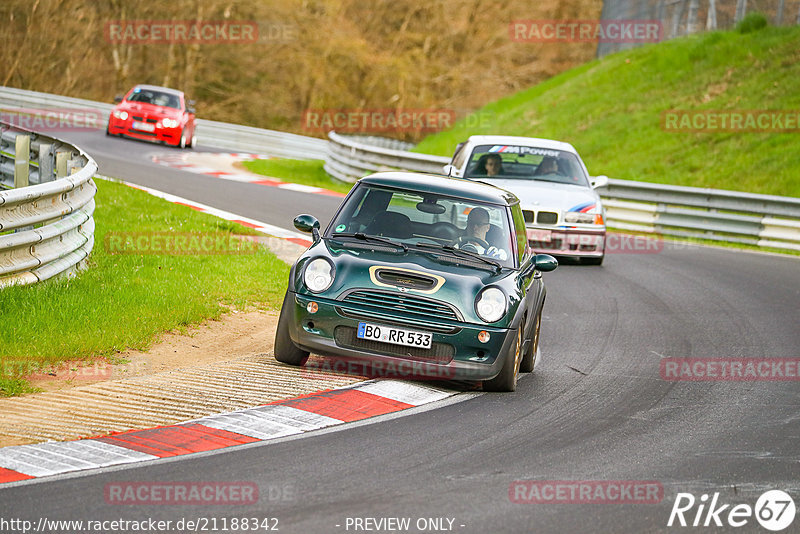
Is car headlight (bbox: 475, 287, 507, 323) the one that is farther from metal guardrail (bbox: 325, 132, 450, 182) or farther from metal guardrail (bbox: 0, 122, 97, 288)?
metal guardrail (bbox: 325, 132, 450, 182)

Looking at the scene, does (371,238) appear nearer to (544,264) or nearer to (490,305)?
(490,305)

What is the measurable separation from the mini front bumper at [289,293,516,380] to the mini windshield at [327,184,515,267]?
0.88 metres

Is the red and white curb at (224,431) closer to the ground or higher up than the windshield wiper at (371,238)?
closer to the ground

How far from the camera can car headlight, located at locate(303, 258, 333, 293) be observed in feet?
24.9

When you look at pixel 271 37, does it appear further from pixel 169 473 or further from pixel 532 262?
pixel 169 473

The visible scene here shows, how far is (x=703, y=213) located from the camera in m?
20.6

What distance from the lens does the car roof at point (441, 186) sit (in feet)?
27.9

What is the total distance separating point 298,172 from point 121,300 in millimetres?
20082

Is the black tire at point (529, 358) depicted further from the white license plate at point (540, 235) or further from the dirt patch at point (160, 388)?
the white license plate at point (540, 235)

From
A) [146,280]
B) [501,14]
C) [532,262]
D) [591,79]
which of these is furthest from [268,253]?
[501,14]

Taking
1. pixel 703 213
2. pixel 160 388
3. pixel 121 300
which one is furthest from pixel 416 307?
pixel 703 213

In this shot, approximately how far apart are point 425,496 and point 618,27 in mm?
40230

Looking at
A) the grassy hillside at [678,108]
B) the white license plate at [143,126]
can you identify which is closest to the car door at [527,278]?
the grassy hillside at [678,108]

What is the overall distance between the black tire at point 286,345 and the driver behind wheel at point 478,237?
144cm
